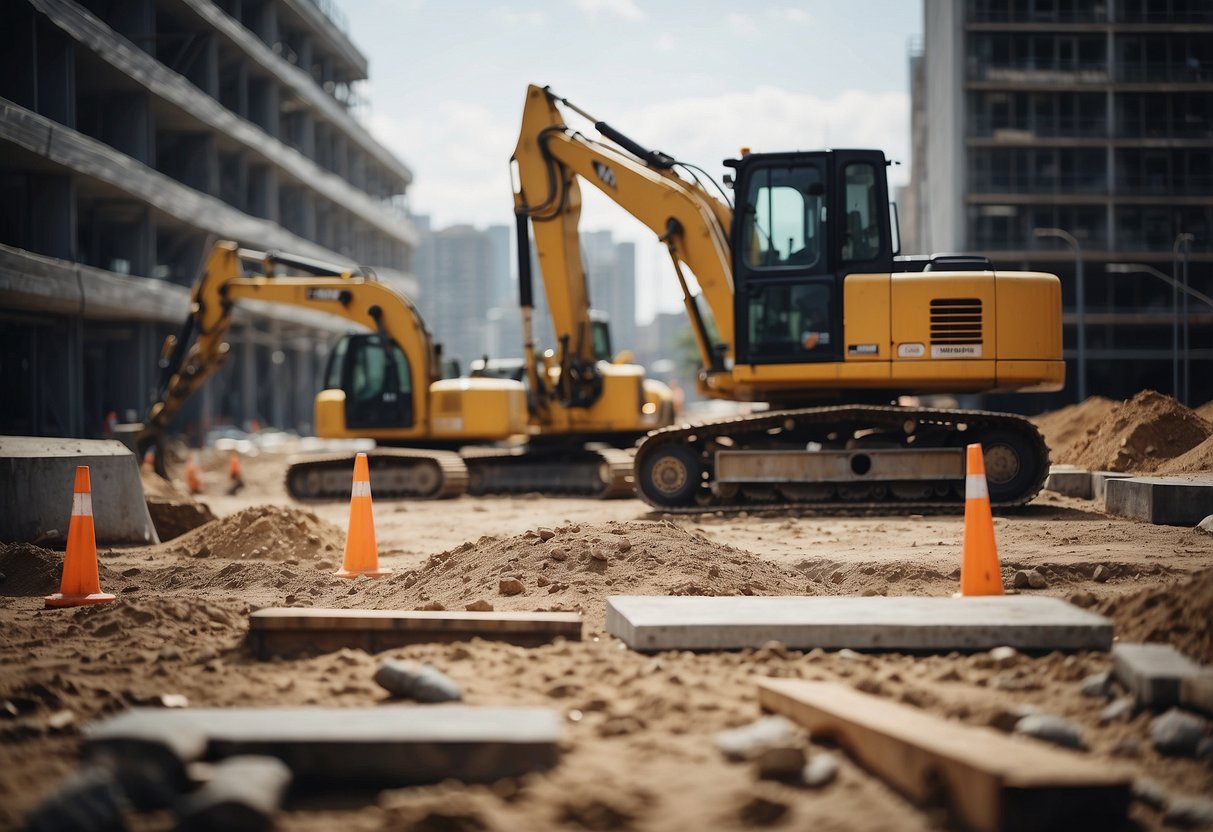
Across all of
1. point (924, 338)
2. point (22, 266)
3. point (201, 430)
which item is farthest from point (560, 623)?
point (201, 430)

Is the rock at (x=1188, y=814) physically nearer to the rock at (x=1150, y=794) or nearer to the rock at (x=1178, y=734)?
the rock at (x=1150, y=794)

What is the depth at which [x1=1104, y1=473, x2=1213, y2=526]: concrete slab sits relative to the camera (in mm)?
10914

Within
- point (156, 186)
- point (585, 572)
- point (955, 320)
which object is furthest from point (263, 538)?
point (156, 186)

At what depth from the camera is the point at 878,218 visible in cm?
1337

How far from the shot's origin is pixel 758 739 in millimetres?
3965

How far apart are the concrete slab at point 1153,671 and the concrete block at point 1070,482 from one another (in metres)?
10.5

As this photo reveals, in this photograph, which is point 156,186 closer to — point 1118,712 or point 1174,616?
point 1174,616

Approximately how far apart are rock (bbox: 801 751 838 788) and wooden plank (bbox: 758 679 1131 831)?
137 millimetres

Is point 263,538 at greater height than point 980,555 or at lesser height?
lesser

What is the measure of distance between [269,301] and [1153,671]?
1616 centimetres

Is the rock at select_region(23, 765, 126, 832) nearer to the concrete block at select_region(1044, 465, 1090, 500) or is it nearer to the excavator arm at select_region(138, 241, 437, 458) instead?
the concrete block at select_region(1044, 465, 1090, 500)

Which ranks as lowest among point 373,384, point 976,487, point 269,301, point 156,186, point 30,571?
point 30,571

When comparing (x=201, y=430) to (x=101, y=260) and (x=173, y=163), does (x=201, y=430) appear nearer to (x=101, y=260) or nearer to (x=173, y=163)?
(x=101, y=260)

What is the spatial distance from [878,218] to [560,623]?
8.69m
